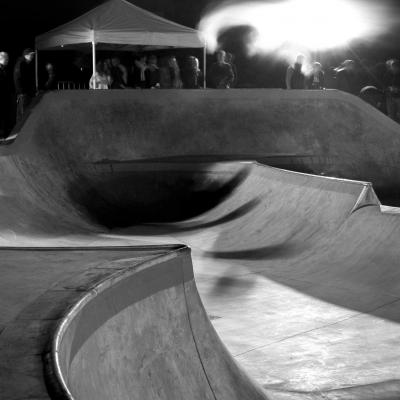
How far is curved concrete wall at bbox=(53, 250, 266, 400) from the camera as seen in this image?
105 inches

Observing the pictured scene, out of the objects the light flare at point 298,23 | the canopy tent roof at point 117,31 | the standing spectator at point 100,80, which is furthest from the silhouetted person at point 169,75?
the light flare at point 298,23

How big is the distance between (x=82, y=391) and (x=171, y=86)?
13.1 m

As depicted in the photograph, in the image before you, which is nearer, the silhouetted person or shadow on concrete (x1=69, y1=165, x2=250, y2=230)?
shadow on concrete (x1=69, y1=165, x2=250, y2=230)

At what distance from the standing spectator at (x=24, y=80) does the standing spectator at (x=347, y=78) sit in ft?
21.5

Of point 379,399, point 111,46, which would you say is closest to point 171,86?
point 111,46

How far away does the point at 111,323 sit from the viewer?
306cm

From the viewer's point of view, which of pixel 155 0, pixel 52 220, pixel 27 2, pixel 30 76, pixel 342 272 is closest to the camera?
pixel 342 272

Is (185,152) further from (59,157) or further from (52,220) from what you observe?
(52,220)

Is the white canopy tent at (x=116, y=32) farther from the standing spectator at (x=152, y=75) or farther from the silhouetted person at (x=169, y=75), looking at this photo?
the standing spectator at (x=152, y=75)

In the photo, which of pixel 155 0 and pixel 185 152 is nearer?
pixel 185 152

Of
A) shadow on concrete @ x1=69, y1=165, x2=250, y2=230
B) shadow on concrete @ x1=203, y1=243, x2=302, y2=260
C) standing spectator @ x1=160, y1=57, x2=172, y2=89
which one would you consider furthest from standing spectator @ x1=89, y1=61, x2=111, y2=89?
shadow on concrete @ x1=203, y1=243, x2=302, y2=260

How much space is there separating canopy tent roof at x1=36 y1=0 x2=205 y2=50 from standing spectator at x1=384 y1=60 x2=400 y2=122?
13.1 feet

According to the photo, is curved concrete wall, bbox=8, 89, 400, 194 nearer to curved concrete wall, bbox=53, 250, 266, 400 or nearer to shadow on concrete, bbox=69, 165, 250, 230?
shadow on concrete, bbox=69, 165, 250, 230

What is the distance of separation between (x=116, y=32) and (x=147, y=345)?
39.3ft
